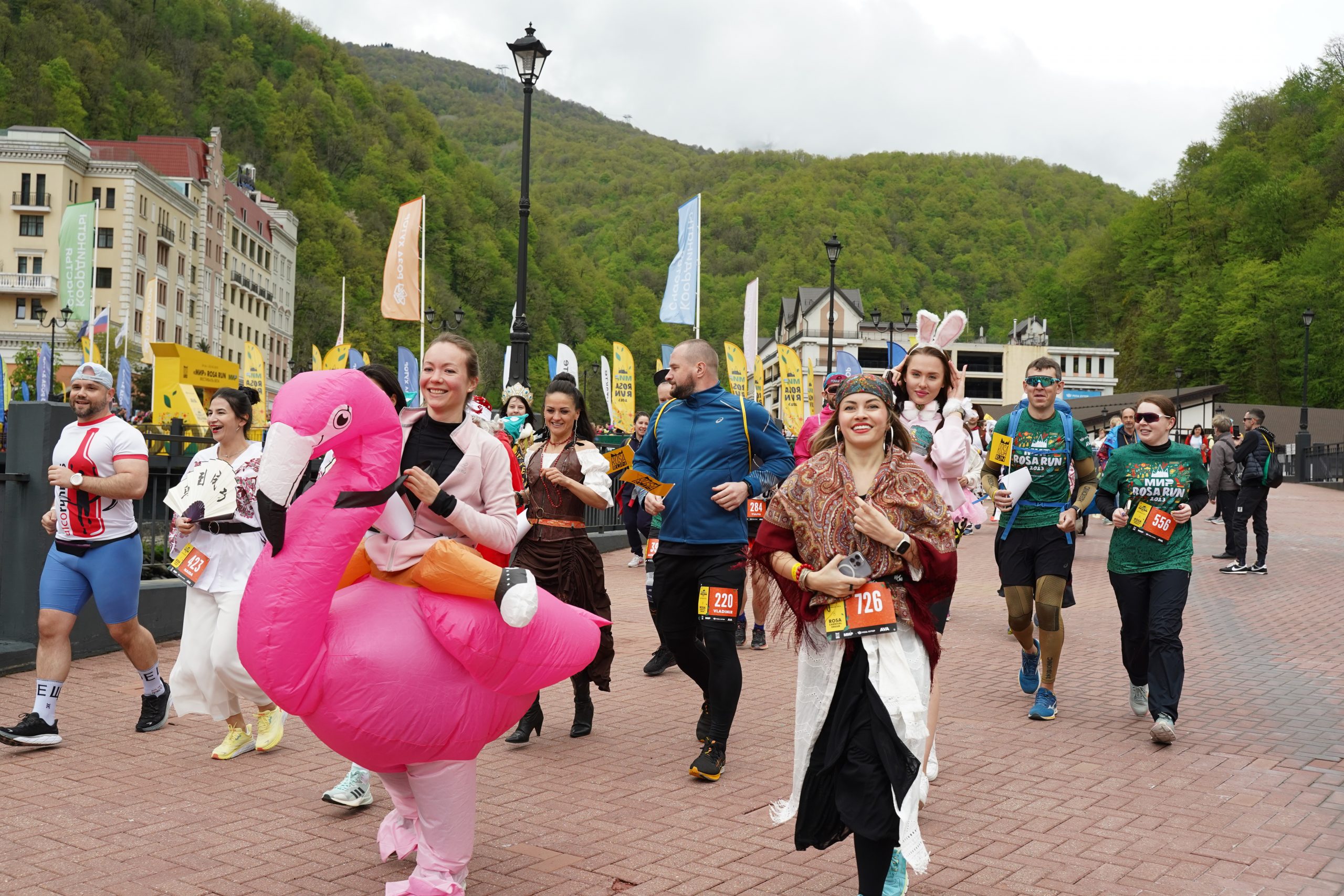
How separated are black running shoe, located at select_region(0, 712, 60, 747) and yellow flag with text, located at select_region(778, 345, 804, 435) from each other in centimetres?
2396

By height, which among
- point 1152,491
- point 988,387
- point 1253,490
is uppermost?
point 988,387

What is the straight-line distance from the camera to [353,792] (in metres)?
5.35

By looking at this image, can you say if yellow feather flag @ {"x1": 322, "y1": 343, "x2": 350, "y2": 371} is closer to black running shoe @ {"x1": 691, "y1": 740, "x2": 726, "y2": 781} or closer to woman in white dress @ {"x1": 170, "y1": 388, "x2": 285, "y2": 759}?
woman in white dress @ {"x1": 170, "y1": 388, "x2": 285, "y2": 759}

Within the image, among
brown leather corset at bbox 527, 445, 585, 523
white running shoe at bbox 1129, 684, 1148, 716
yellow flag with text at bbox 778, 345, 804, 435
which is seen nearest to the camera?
brown leather corset at bbox 527, 445, 585, 523

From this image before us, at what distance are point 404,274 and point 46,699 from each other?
14.9 metres

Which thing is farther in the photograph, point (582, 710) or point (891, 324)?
point (891, 324)

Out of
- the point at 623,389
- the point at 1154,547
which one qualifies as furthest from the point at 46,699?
the point at 623,389

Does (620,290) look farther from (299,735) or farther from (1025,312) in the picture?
(299,735)

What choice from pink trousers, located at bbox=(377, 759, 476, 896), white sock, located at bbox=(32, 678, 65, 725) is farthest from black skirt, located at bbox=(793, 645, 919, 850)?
white sock, located at bbox=(32, 678, 65, 725)

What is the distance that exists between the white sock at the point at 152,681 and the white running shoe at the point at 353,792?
2130 millimetres

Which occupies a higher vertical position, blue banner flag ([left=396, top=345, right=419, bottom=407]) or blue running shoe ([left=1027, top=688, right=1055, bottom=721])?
blue banner flag ([left=396, top=345, right=419, bottom=407])

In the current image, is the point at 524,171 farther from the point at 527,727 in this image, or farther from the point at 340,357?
the point at 340,357

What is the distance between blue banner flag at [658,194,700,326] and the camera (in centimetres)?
2177

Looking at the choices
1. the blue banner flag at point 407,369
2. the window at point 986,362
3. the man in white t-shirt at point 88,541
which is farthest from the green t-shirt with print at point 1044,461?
the window at point 986,362
